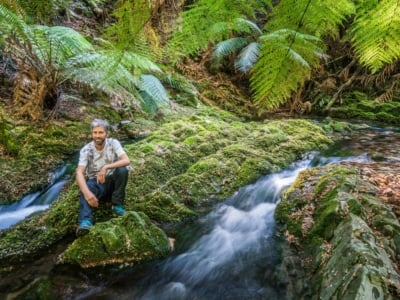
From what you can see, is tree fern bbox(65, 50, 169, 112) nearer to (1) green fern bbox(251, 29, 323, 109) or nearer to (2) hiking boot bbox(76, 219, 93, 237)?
(2) hiking boot bbox(76, 219, 93, 237)

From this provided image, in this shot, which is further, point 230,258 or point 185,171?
point 185,171

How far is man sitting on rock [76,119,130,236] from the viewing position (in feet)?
10.8

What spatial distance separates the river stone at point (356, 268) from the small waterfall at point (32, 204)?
3.17 metres

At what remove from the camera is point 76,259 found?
9.27ft

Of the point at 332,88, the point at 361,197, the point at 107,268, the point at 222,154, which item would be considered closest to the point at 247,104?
the point at 332,88

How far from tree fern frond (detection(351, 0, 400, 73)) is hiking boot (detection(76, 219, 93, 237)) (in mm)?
2778

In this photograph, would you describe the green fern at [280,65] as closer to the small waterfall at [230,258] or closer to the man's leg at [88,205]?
the small waterfall at [230,258]


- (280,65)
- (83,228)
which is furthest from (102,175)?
(280,65)

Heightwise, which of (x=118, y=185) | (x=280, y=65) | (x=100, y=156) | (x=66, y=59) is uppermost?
(x=66, y=59)

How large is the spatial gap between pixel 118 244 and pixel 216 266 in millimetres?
962

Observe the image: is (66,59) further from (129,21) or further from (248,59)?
(129,21)

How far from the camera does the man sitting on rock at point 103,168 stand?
330cm

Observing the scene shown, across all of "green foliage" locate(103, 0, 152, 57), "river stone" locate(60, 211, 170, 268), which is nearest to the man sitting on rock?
"river stone" locate(60, 211, 170, 268)

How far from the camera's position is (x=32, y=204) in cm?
393
